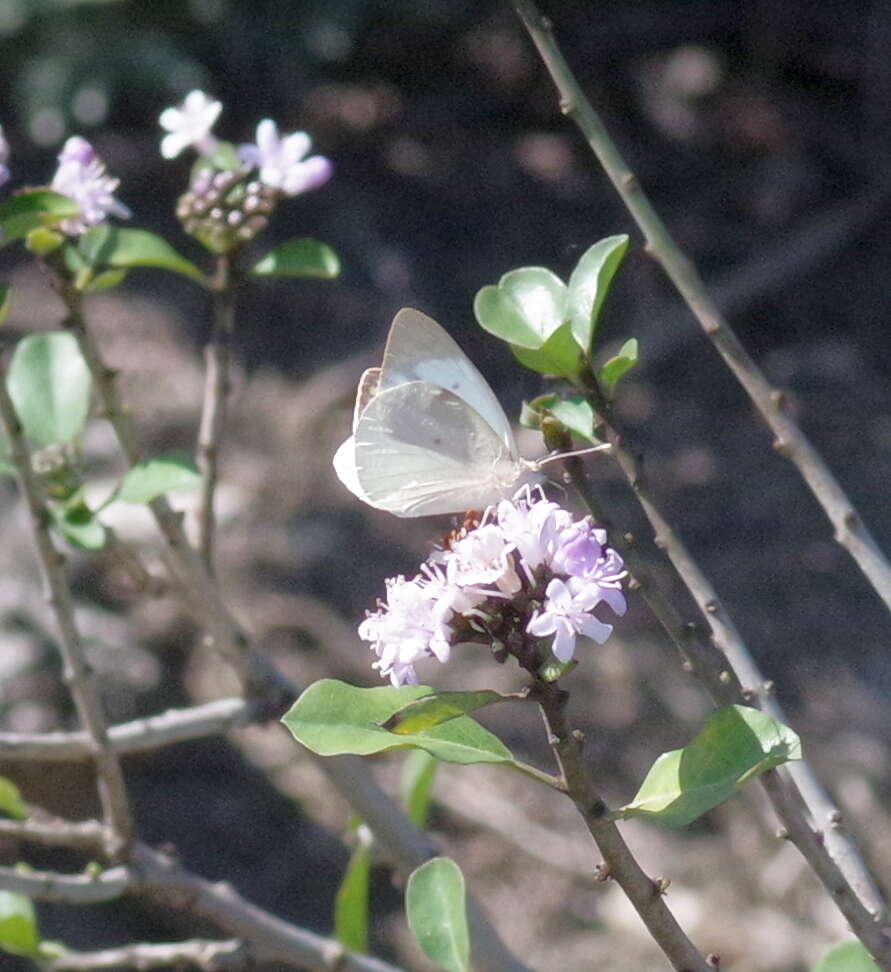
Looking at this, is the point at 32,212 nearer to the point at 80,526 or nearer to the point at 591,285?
the point at 80,526

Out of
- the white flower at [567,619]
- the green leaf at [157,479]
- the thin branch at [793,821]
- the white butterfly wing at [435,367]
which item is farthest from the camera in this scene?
the green leaf at [157,479]

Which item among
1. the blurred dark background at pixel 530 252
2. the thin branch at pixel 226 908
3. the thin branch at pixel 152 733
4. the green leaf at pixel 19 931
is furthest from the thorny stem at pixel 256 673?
the blurred dark background at pixel 530 252

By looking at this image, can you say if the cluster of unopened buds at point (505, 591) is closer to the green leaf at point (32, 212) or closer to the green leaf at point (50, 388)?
the green leaf at point (32, 212)

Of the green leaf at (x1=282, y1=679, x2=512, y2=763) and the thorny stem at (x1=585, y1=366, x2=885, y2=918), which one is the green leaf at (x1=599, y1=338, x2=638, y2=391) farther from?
the green leaf at (x1=282, y1=679, x2=512, y2=763)

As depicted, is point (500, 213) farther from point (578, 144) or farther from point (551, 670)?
point (551, 670)

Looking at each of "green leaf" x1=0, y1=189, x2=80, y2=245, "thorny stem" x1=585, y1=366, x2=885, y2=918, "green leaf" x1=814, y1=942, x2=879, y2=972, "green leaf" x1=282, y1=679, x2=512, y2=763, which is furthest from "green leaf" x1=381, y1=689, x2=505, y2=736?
"green leaf" x1=0, y1=189, x2=80, y2=245

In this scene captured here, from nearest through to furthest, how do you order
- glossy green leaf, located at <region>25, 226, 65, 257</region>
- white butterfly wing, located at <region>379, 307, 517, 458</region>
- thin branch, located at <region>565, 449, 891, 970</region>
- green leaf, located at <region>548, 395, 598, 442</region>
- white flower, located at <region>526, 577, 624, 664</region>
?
white flower, located at <region>526, 577, 624, 664</region> < thin branch, located at <region>565, 449, 891, 970</region> < green leaf, located at <region>548, 395, 598, 442</region> < white butterfly wing, located at <region>379, 307, 517, 458</region> < glossy green leaf, located at <region>25, 226, 65, 257</region>
